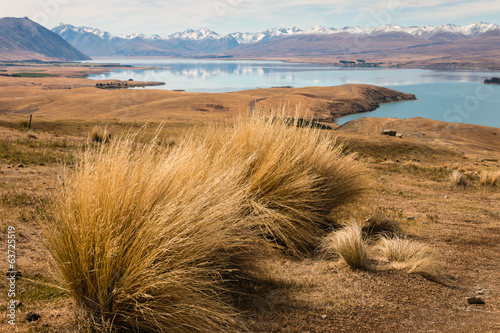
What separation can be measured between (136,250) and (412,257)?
3.39 metres

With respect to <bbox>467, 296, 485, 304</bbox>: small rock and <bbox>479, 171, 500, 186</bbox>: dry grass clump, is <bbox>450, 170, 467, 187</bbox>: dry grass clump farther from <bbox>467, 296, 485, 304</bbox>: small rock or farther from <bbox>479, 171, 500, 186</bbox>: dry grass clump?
<bbox>467, 296, 485, 304</bbox>: small rock

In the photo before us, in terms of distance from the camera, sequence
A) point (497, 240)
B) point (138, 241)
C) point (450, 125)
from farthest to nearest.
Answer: point (450, 125) → point (497, 240) → point (138, 241)

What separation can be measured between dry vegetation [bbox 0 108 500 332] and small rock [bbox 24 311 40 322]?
45mm

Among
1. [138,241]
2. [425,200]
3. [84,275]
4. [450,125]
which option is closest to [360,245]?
[138,241]

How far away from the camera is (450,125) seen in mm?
48219

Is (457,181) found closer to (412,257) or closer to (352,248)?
(412,257)

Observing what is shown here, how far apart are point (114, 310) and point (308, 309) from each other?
5.92 feet

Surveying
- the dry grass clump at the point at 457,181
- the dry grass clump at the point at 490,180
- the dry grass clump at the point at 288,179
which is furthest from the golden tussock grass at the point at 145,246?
the dry grass clump at the point at 490,180

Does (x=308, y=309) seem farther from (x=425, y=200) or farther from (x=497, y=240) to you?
(x=425, y=200)

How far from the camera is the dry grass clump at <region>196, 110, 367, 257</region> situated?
15.9 ft

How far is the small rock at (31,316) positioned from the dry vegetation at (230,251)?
5 centimetres

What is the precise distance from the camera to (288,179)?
5.21 m

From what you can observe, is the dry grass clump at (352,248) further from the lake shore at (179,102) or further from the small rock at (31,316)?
the lake shore at (179,102)

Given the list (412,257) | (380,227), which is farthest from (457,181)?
(412,257)
